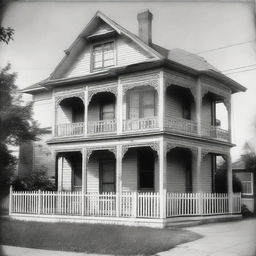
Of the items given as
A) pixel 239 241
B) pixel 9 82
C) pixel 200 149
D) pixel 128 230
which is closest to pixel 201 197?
pixel 200 149

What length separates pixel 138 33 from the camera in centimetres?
2247

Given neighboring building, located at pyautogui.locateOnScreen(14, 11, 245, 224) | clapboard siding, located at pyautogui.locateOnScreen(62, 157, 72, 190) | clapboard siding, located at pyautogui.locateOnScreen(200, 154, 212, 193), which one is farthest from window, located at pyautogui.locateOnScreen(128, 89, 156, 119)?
clapboard siding, located at pyautogui.locateOnScreen(62, 157, 72, 190)

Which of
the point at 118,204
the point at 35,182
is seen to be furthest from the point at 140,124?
the point at 35,182

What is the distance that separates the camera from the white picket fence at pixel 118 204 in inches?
736

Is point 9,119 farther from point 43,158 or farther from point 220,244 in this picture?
point 43,158

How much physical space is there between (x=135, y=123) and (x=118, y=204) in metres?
3.54

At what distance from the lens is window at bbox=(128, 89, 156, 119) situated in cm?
2141

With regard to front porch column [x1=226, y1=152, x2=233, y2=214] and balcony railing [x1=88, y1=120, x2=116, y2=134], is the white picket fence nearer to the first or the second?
front porch column [x1=226, y1=152, x2=233, y2=214]

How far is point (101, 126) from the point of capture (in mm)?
21500

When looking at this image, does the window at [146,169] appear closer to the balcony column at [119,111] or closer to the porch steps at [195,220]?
the balcony column at [119,111]

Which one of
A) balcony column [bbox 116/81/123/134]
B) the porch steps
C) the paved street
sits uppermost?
balcony column [bbox 116/81/123/134]

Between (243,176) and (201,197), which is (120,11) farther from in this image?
(243,176)

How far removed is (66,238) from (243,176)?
14863 mm

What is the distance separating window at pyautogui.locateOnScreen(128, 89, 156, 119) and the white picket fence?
336 centimetres
